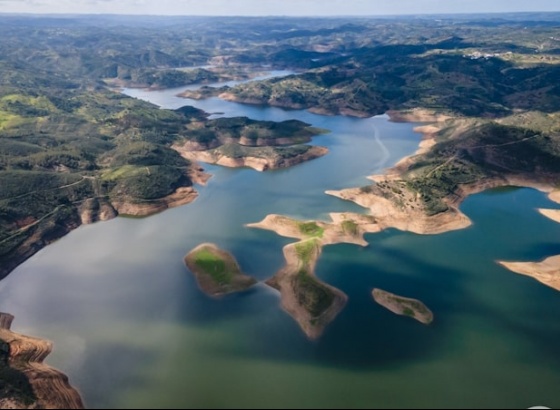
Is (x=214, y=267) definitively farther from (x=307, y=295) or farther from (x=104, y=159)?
(x=104, y=159)

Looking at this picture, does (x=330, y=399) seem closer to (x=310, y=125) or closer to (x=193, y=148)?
(x=193, y=148)

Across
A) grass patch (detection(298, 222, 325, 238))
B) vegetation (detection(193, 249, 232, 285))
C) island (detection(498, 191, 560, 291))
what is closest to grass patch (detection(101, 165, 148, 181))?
vegetation (detection(193, 249, 232, 285))

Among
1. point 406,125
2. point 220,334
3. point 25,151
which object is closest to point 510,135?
point 406,125

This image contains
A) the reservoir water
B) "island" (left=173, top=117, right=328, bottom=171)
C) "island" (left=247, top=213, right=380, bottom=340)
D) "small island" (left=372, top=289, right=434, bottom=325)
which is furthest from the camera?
"island" (left=173, top=117, right=328, bottom=171)

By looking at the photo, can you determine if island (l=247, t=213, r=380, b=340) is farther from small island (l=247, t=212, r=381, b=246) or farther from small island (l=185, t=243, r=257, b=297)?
small island (l=185, t=243, r=257, b=297)

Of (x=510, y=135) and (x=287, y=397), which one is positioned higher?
(x=510, y=135)

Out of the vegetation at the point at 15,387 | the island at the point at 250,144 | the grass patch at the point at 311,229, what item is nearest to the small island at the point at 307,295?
the grass patch at the point at 311,229
